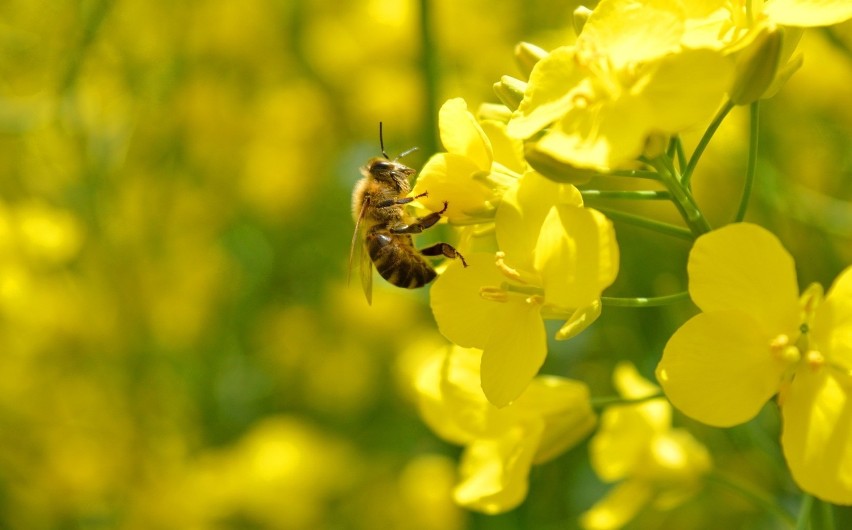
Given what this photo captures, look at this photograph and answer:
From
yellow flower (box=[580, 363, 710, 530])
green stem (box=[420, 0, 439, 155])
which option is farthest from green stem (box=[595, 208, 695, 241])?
green stem (box=[420, 0, 439, 155])

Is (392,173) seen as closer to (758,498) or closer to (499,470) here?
(499,470)

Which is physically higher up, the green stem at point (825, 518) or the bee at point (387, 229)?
the bee at point (387, 229)

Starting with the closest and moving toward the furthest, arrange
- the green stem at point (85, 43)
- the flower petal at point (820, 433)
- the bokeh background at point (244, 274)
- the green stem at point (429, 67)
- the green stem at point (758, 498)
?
the flower petal at point (820, 433)
the green stem at point (758, 498)
the green stem at point (429, 67)
the green stem at point (85, 43)
the bokeh background at point (244, 274)

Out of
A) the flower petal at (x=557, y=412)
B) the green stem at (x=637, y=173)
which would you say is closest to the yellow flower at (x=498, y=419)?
the flower petal at (x=557, y=412)

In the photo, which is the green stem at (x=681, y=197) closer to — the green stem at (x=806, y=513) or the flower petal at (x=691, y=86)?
the flower petal at (x=691, y=86)

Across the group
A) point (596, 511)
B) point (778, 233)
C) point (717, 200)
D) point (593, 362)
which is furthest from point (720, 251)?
point (717, 200)

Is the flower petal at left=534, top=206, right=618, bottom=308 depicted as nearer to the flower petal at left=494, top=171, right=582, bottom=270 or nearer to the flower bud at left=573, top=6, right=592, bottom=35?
the flower petal at left=494, top=171, right=582, bottom=270

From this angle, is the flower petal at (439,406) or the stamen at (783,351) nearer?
the stamen at (783,351)
